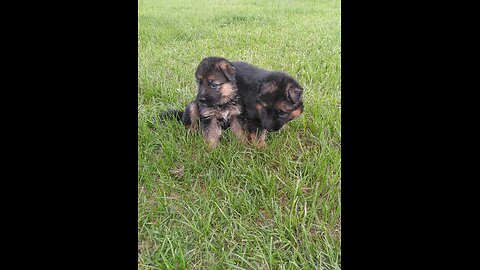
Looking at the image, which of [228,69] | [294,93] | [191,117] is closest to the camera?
[294,93]

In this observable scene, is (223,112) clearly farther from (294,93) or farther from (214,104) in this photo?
(294,93)

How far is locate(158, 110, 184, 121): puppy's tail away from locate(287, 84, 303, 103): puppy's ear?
0.65 m

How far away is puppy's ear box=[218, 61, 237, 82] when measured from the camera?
5.70ft

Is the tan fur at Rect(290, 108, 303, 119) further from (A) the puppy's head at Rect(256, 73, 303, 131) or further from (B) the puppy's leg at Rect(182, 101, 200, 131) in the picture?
(B) the puppy's leg at Rect(182, 101, 200, 131)

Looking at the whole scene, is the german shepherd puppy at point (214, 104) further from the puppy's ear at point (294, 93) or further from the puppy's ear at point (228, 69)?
the puppy's ear at point (294, 93)

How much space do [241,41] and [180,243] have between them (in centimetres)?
143

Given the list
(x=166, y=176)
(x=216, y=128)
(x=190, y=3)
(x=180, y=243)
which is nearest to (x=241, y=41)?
(x=190, y=3)

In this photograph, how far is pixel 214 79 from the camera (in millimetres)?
1738

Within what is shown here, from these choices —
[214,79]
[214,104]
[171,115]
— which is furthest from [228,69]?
[171,115]

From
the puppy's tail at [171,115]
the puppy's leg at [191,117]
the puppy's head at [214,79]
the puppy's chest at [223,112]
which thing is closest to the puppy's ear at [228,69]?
the puppy's head at [214,79]

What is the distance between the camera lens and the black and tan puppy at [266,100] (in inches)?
65.6

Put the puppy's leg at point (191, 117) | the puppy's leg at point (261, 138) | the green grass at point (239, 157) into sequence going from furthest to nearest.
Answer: the puppy's leg at point (191, 117)
the puppy's leg at point (261, 138)
the green grass at point (239, 157)

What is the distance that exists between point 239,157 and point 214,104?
32 cm

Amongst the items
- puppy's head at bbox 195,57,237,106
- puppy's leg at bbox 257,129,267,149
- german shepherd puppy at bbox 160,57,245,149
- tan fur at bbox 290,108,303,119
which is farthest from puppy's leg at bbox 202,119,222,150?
tan fur at bbox 290,108,303,119
